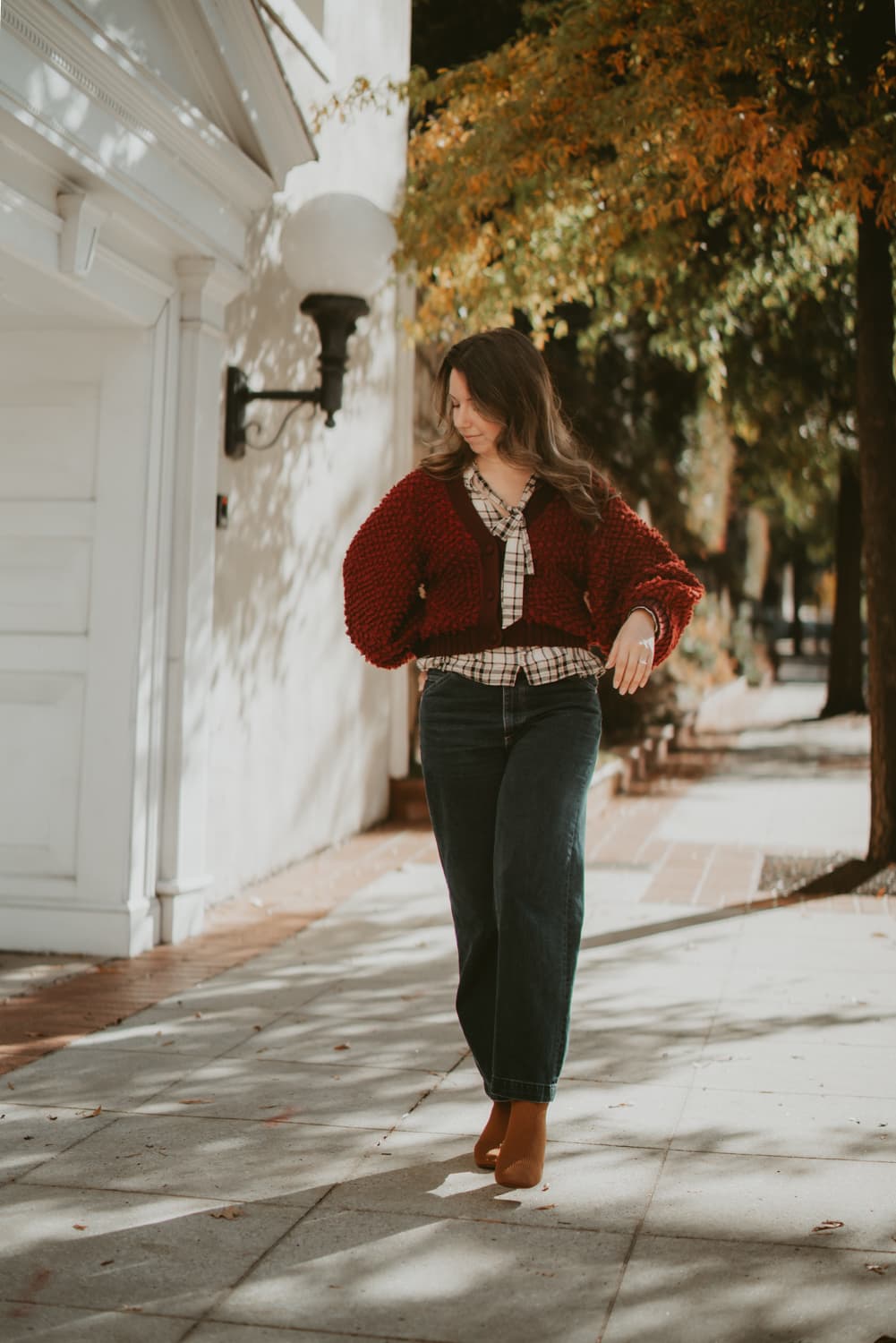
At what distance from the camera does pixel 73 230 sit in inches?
197

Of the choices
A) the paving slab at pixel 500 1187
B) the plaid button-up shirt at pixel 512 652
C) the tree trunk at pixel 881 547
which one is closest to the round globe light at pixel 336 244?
the tree trunk at pixel 881 547

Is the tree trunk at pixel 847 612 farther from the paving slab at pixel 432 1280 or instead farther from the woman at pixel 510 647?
the paving slab at pixel 432 1280

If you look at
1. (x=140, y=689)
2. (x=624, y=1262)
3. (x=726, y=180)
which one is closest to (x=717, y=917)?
(x=140, y=689)

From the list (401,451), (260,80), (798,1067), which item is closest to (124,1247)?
(798,1067)

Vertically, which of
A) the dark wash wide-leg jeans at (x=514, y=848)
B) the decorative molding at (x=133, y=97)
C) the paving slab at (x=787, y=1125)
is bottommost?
the paving slab at (x=787, y=1125)

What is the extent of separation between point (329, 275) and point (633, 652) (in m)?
4.19

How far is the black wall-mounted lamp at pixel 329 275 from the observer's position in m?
6.75

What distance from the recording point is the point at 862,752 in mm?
14766

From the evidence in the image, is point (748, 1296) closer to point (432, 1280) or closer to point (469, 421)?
point (432, 1280)

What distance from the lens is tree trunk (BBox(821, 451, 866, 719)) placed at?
18234mm

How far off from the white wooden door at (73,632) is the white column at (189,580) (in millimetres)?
213

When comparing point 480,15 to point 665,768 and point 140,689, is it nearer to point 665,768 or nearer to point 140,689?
point 665,768

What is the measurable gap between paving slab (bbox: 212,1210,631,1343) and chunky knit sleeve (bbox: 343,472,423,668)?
127 cm

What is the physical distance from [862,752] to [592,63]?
29.6ft
